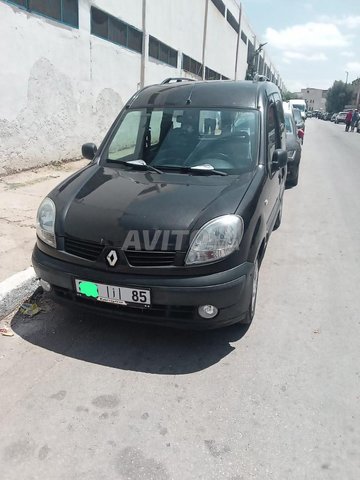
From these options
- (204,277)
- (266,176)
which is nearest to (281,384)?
(204,277)

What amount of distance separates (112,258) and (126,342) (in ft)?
2.54

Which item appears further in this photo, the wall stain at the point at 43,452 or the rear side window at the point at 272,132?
the rear side window at the point at 272,132

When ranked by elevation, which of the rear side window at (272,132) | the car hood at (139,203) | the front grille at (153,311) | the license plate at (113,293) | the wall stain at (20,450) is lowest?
the wall stain at (20,450)

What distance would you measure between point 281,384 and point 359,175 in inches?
386

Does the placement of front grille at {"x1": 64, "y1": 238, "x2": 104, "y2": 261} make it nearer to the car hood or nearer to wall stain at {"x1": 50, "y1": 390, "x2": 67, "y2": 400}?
the car hood

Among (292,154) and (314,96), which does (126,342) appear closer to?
(292,154)

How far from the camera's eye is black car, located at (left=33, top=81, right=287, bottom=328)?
2.78 m

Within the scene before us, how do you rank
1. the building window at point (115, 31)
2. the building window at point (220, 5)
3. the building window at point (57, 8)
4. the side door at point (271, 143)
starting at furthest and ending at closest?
the building window at point (220, 5)
the building window at point (115, 31)
the building window at point (57, 8)
the side door at point (271, 143)

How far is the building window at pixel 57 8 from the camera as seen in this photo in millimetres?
7956

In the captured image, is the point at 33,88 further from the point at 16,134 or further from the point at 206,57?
the point at 206,57

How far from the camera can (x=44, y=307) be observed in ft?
12.2

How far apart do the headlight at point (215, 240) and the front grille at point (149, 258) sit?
0.40 ft

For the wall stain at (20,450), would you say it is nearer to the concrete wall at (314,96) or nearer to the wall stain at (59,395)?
the wall stain at (59,395)

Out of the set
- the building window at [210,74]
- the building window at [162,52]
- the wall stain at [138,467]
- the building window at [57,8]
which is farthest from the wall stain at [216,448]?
the building window at [210,74]
